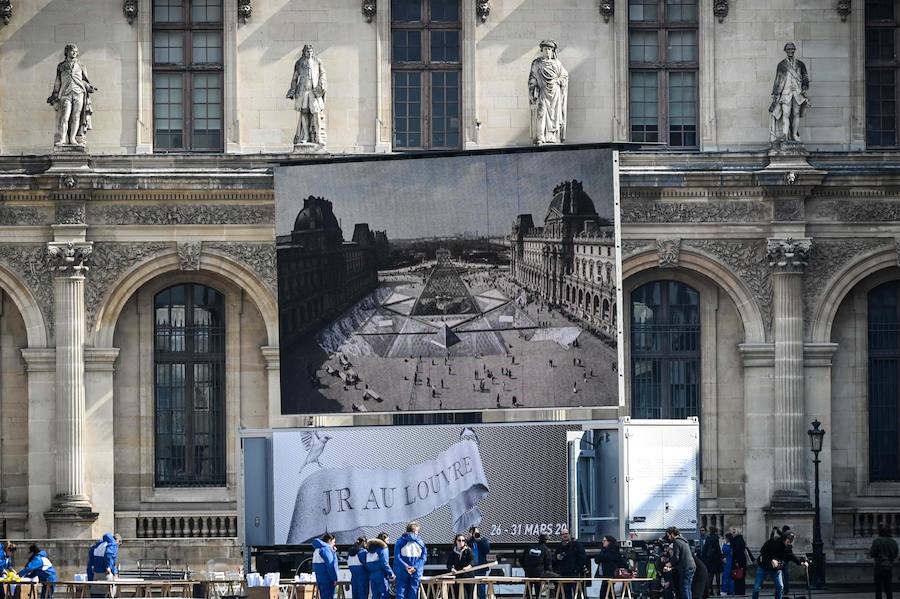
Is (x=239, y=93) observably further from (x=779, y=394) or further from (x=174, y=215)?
(x=779, y=394)

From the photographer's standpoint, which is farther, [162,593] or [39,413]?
[39,413]

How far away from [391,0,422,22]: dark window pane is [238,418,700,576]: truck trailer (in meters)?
10.0

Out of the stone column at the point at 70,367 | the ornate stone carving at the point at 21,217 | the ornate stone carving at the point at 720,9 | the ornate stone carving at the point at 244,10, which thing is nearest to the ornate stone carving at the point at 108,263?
the stone column at the point at 70,367

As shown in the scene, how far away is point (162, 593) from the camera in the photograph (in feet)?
153

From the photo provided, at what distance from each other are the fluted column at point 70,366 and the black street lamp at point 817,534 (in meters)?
14.6

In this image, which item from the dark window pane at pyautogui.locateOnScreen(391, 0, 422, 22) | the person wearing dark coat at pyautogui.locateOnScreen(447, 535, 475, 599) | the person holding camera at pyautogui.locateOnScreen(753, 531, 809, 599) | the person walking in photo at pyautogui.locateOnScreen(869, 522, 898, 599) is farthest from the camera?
the dark window pane at pyautogui.locateOnScreen(391, 0, 422, 22)

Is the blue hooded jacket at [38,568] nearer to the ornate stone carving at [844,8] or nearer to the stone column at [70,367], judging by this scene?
the stone column at [70,367]

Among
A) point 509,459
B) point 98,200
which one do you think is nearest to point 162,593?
point 509,459

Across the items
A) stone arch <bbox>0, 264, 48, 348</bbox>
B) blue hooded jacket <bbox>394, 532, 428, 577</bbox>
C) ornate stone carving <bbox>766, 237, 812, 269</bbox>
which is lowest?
blue hooded jacket <bbox>394, 532, 428, 577</bbox>

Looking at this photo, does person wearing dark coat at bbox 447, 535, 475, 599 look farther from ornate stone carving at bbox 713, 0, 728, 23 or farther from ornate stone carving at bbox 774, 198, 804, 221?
ornate stone carving at bbox 713, 0, 728, 23

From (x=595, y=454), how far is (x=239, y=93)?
38.5 ft

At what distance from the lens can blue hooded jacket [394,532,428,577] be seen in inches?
1660

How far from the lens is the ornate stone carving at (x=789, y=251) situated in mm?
53438

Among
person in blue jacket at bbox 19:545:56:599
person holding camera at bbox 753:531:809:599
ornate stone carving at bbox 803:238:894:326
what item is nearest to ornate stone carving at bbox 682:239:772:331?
ornate stone carving at bbox 803:238:894:326
